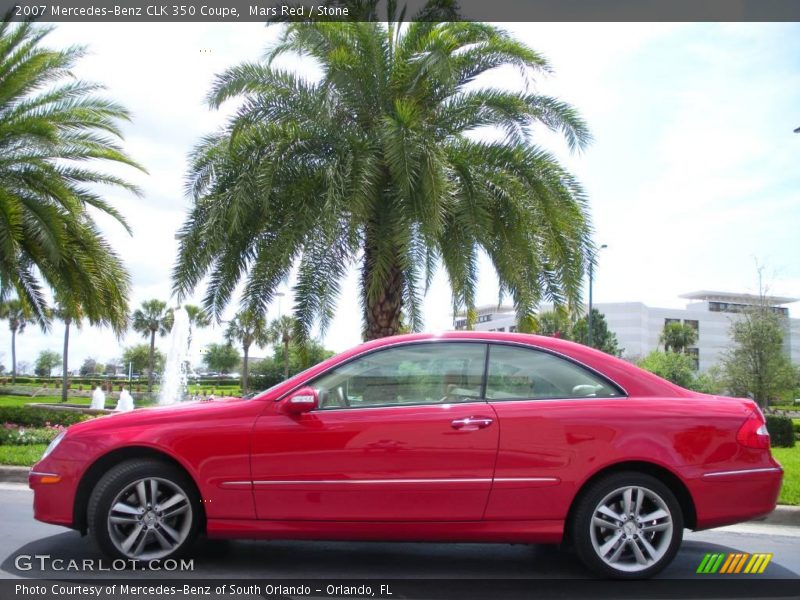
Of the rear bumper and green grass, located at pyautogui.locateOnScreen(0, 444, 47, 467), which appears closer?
the rear bumper

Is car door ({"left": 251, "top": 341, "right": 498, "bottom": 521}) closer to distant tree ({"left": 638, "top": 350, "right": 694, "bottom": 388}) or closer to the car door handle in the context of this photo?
the car door handle

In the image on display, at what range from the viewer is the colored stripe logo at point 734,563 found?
5000mm

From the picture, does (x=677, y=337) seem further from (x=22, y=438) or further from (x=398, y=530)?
(x=398, y=530)

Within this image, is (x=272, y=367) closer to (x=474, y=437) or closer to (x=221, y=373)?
(x=221, y=373)

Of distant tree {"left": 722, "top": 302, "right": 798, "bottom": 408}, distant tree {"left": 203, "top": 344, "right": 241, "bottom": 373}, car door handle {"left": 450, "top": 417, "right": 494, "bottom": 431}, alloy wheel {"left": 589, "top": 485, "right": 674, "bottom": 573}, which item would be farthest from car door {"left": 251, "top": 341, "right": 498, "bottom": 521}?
distant tree {"left": 203, "top": 344, "right": 241, "bottom": 373}

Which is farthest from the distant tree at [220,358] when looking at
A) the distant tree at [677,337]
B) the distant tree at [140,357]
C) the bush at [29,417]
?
the bush at [29,417]

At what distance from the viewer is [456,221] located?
11.0 meters

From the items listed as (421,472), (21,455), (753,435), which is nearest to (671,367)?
(21,455)

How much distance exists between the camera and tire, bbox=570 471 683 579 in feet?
14.7

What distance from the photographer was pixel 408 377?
4.81 m

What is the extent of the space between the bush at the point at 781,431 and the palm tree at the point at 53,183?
1460 centimetres

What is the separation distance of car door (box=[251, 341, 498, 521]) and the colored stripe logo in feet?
5.86

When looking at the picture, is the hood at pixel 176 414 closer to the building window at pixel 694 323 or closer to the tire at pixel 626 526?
the tire at pixel 626 526

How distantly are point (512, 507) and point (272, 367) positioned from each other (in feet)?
218
